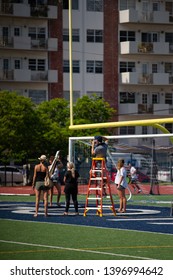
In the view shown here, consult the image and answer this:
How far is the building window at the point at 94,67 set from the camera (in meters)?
76.2

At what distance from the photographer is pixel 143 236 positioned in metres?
24.2

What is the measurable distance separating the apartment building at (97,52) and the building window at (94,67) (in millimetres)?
14

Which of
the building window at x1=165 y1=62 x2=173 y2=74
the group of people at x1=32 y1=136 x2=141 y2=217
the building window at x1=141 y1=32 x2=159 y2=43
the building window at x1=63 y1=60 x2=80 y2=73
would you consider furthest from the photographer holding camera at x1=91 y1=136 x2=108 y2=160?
the building window at x1=165 y1=62 x2=173 y2=74

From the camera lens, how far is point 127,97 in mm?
78125

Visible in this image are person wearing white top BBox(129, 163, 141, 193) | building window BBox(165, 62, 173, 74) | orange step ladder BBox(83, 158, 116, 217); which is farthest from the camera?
building window BBox(165, 62, 173, 74)

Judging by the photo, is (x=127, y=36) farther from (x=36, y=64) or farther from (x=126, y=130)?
(x=36, y=64)

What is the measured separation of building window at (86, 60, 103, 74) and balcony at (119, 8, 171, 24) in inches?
134

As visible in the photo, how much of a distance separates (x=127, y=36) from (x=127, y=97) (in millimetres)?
4481

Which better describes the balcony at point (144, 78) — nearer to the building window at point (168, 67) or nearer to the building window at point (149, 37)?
the building window at point (168, 67)

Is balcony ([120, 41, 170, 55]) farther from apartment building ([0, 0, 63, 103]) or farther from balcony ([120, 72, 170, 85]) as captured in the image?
apartment building ([0, 0, 63, 103])

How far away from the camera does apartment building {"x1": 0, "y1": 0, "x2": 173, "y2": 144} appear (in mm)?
73250

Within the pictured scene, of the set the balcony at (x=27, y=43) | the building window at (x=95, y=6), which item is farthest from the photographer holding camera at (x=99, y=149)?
the building window at (x=95, y=6)

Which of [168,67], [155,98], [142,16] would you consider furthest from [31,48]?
[168,67]
